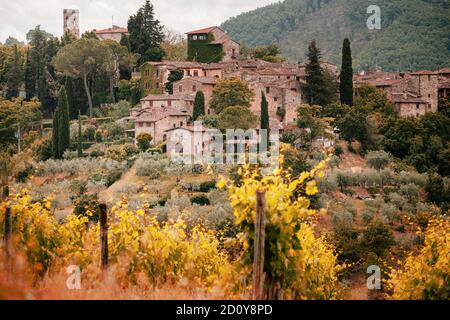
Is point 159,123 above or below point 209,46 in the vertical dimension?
below

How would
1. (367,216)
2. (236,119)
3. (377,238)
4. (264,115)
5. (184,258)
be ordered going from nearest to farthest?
1. (184,258)
2. (377,238)
3. (367,216)
4. (236,119)
5. (264,115)

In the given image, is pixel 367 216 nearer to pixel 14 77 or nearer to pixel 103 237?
pixel 103 237

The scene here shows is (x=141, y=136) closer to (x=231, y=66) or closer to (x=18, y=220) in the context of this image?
(x=231, y=66)

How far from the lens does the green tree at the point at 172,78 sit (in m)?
54.6

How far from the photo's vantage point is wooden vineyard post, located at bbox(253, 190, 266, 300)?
30.9 feet

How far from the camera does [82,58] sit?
56.3 m

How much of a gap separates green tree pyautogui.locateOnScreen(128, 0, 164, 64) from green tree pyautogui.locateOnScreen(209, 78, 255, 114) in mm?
15487

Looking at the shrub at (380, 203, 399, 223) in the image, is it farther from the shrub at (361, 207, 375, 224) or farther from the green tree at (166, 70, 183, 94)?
the green tree at (166, 70, 183, 94)

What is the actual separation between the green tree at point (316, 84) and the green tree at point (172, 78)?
10.6 m

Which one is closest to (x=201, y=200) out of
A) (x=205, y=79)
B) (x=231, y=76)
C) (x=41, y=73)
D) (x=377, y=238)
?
(x=377, y=238)

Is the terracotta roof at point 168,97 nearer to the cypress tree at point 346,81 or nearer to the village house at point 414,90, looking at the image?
the cypress tree at point 346,81

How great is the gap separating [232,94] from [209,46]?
13989mm

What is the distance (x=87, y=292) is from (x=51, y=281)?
4.26 ft

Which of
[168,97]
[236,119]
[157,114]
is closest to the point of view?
[236,119]
